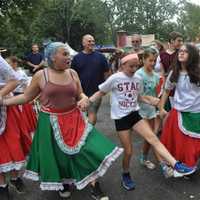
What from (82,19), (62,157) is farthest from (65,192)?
(82,19)

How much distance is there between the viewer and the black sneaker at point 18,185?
16.4 feet

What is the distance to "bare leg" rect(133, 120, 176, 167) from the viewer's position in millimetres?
4271

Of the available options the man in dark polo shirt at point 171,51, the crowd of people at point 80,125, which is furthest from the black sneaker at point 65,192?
the man in dark polo shirt at point 171,51

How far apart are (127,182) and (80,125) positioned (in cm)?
101

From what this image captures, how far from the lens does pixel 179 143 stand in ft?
16.6

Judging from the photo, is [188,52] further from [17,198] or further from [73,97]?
[17,198]

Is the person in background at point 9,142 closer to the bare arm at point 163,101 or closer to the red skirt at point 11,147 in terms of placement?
the red skirt at point 11,147

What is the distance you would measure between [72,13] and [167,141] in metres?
39.9

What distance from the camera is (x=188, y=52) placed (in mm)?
4980

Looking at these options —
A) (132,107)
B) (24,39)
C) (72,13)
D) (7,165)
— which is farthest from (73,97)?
(72,13)

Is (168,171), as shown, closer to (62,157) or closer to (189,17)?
Answer: (62,157)

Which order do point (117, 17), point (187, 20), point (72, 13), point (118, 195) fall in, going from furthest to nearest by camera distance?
point (187, 20)
point (117, 17)
point (72, 13)
point (118, 195)

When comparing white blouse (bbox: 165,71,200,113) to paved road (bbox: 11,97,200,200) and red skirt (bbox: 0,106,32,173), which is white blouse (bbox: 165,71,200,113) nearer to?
paved road (bbox: 11,97,200,200)

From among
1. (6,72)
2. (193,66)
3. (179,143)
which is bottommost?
(179,143)
